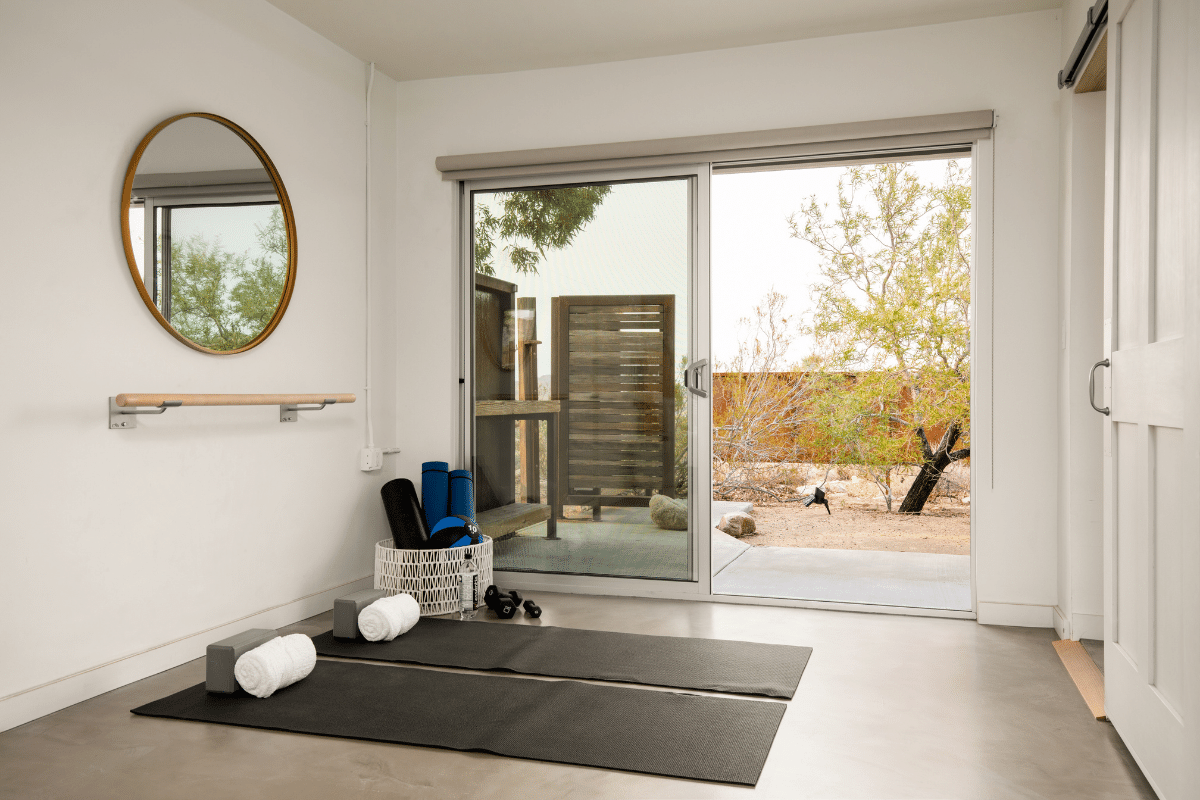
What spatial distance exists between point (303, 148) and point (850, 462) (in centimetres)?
495

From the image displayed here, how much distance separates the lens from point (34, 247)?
2.26 meters

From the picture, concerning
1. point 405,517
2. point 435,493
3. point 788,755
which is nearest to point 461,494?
point 435,493

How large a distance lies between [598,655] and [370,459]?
1539mm

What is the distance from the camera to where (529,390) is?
3883 millimetres

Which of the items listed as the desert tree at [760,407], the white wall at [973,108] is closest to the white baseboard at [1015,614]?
the white wall at [973,108]

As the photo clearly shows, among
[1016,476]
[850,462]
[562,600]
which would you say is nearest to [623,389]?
[562,600]

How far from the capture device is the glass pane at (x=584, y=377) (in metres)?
3.69

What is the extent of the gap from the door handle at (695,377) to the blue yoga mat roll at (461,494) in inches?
40.9

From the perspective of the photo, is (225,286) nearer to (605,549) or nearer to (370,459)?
(370,459)

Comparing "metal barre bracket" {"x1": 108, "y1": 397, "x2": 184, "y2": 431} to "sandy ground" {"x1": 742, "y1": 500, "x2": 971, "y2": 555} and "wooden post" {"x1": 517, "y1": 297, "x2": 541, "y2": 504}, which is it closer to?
"wooden post" {"x1": 517, "y1": 297, "x2": 541, "y2": 504}

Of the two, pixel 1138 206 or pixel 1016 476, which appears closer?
pixel 1138 206

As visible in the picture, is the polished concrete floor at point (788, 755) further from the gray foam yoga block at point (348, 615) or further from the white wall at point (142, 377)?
the gray foam yoga block at point (348, 615)

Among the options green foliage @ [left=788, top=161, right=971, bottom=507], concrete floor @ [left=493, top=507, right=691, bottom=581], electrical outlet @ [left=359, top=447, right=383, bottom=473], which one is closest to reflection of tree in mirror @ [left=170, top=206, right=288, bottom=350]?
electrical outlet @ [left=359, top=447, right=383, bottom=473]

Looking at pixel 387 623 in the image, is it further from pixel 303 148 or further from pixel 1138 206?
pixel 1138 206
